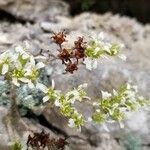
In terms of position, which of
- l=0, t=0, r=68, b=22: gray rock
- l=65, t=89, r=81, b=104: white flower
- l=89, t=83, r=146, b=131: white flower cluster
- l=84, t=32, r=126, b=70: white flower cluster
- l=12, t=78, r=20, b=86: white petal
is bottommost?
l=0, t=0, r=68, b=22: gray rock

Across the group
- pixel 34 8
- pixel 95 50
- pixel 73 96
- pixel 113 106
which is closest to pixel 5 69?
pixel 73 96

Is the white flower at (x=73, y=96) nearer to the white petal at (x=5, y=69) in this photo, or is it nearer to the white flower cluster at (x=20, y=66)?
the white flower cluster at (x=20, y=66)

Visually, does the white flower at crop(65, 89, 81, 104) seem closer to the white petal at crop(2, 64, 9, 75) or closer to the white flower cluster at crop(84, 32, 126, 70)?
the white flower cluster at crop(84, 32, 126, 70)

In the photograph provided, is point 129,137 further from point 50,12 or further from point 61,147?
point 50,12

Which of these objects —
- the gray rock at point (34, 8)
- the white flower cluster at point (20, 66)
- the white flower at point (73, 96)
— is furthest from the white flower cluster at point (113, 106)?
the gray rock at point (34, 8)

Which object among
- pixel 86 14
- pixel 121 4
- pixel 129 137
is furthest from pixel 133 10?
pixel 129 137

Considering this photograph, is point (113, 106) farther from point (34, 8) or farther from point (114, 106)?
point (34, 8)

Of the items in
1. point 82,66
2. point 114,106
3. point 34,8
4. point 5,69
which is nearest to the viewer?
point 5,69

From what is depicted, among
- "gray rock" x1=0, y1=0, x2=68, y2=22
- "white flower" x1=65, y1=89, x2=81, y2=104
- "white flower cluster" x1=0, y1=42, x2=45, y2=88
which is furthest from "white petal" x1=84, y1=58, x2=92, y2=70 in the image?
"gray rock" x1=0, y1=0, x2=68, y2=22
